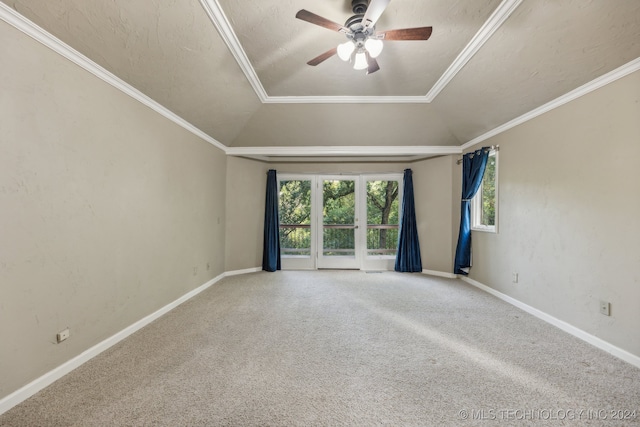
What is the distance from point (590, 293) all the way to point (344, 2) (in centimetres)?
328

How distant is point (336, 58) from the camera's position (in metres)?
2.68

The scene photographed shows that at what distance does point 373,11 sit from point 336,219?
3.94m

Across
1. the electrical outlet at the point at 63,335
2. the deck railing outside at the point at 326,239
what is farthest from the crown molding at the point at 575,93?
the electrical outlet at the point at 63,335

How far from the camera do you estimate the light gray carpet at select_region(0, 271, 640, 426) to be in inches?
59.2

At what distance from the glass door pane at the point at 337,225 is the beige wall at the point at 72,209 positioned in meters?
2.90

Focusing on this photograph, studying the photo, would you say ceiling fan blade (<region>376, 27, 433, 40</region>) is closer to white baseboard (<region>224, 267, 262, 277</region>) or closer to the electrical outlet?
the electrical outlet

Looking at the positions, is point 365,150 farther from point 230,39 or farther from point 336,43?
point 230,39

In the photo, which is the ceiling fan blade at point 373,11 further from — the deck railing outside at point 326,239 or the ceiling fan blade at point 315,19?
the deck railing outside at point 326,239

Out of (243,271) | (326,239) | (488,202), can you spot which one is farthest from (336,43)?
(243,271)

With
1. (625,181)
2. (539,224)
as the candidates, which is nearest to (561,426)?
(625,181)

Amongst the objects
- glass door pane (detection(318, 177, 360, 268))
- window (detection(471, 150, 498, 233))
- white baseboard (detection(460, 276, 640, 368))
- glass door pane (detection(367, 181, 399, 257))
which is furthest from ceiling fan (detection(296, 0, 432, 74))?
glass door pane (detection(367, 181, 399, 257))

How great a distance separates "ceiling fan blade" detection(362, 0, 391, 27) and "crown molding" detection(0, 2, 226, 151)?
2.11 metres

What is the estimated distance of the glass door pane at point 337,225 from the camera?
532cm

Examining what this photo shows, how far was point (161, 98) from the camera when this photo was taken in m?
2.76
